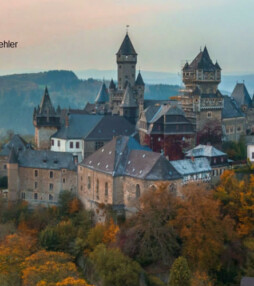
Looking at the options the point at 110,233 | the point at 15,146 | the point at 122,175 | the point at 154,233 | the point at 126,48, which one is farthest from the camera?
the point at 126,48

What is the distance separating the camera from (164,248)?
44156mm

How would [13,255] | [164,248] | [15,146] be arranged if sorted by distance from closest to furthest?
[164,248] → [13,255] → [15,146]

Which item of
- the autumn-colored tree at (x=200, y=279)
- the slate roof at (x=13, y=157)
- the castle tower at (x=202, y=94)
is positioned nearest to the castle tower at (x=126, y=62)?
the castle tower at (x=202, y=94)

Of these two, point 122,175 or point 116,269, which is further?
point 122,175

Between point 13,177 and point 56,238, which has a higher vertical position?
point 13,177

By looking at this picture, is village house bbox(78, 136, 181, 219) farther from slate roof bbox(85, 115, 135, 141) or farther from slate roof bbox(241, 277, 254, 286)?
slate roof bbox(241, 277, 254, 286)

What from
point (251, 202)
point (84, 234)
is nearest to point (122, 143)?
point (84, 234)

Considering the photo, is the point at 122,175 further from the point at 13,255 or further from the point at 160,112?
the point at 160,112

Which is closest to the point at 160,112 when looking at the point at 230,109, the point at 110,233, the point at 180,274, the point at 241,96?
the point at 230,109

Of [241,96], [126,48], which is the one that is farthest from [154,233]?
[126,48]

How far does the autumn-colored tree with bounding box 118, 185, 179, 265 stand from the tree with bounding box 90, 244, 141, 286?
4.05 ft

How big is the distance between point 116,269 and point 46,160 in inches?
720

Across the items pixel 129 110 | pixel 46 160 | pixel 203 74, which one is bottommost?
pixel 46 160

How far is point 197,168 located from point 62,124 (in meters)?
20.5
